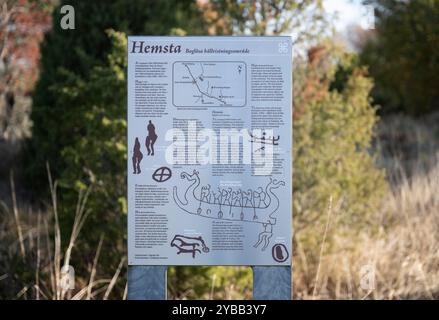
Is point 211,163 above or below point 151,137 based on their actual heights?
below

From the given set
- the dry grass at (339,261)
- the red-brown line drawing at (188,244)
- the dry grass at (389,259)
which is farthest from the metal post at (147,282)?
the dry grass at (389,259)

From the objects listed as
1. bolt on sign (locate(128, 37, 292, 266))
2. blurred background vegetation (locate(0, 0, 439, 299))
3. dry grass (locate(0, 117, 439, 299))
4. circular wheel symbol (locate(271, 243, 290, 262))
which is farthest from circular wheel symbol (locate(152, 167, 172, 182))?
dry grass (locate(0, 117, 439, 299))

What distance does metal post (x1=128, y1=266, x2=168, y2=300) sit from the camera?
145 inches

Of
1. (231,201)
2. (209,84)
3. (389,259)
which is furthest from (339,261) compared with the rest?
(209,84)

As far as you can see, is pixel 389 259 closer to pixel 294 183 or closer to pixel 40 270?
pixel 294 183

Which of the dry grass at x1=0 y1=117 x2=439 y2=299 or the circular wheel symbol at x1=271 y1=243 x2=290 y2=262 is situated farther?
the dry grass at x1=0 y1=117 x2=439 y2=299

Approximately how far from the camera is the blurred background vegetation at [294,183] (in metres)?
5.66

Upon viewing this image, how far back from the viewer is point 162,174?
3.68 meters

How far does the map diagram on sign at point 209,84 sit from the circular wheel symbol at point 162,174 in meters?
0.37

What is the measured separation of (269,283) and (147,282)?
26.9 inches

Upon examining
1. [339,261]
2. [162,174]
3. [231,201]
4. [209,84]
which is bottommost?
[339,261]

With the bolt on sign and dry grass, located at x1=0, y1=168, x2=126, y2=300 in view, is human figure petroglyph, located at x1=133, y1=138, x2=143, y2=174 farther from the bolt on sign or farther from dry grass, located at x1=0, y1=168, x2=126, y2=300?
dry grass, located at x1=0, y1=168, x2=126, y2=300

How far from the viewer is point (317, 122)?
250 inches

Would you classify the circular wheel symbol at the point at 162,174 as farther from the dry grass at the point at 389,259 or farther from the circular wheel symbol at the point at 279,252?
the dry grass at the point at 389,259
